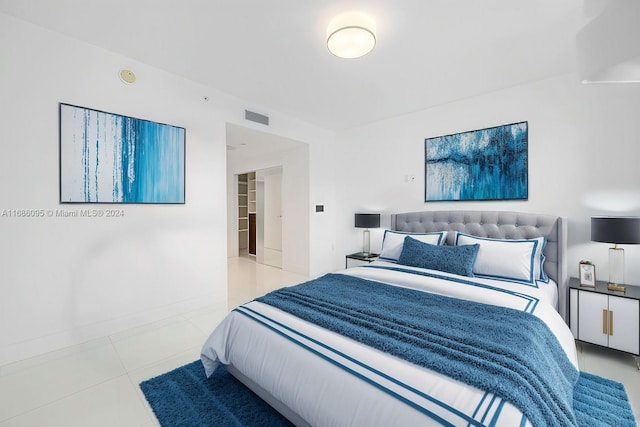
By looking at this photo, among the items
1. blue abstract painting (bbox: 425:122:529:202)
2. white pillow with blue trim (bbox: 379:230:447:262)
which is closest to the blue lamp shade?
white pillow with blue trim (bbox: 379:230:447:262)

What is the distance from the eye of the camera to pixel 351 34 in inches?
83.4

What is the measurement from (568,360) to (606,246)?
173 centimetres

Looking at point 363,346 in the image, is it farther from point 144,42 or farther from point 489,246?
point 144,42

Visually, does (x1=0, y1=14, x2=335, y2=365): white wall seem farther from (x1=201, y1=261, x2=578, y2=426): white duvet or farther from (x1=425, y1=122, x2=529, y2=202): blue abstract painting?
(x1=425, y1=122, x2=529, y2=202): blue abstract painting

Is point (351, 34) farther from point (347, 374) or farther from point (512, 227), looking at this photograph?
point (512, 227)

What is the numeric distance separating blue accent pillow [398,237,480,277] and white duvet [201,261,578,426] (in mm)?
477

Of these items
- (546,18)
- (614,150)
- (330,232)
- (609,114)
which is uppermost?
(546,18)

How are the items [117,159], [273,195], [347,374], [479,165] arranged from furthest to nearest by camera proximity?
[273,195]
[479,165]
[117,159]
[347,374]

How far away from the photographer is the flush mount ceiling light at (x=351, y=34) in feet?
6.85

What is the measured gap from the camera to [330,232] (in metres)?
5.13

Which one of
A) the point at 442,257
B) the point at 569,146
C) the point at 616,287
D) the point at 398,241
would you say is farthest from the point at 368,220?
the point at 616,287

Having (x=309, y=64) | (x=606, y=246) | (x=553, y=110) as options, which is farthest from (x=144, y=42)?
(x=606, y=246)

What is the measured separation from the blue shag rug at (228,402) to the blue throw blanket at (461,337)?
0.36 m

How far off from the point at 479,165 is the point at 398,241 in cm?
136
